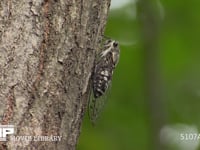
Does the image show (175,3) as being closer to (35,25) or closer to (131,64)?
(131,64)

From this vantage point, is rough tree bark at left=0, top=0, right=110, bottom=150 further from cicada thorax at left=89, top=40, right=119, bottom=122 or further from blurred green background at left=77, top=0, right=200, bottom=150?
blurred green background at left=77, top=0, right=200, bottom=150

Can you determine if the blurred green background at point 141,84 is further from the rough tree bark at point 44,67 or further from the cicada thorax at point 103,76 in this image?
the rough tree bark at point 44,67

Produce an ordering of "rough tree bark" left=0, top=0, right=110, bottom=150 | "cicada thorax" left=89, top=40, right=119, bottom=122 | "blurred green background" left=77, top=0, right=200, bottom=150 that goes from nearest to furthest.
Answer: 1. "rough tree bark" left=0, top=0, right=110, bottom=150
2. "cicada thorax" left=89, top=40, right=119, bottom=122
3. "blurred green background" left=77, top=0, right=200, bottom=150

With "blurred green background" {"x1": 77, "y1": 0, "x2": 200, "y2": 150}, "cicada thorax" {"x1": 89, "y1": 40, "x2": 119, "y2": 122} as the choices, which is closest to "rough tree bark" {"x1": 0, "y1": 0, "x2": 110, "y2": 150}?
"cicada thorax" {"x1": 89, "y1": 40, "x2": 119, "y2": 122}

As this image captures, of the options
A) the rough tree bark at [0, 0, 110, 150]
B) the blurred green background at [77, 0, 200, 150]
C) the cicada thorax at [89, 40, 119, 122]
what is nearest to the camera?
the rough tree bark at [0, 0, 110, 150]

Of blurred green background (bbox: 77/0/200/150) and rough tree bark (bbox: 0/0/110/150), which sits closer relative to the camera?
rough tree bark (bbox: 0/0/110/150)

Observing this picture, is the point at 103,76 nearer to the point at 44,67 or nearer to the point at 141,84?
the point at 44,67
